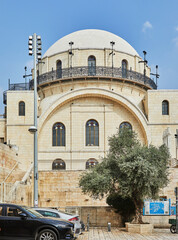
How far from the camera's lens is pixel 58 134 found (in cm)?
3441

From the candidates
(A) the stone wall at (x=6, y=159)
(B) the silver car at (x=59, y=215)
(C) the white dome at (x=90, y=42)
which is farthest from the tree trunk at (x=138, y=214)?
(C) the white dome at (x=90, y=42)

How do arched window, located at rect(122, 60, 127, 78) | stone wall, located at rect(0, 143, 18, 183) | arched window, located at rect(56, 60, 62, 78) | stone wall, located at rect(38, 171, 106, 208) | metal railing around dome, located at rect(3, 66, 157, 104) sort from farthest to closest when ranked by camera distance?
arched window, located at rect(122, 60, 127, 78) < arched window, located at rect(56, 60, 62, 78) < metal railing around dome, located at rect(3, 66, 157, 104) < stone wall, located at rect(38, 171, 106, 208) < stone wall, located at rect(0, 143, 18, 183)

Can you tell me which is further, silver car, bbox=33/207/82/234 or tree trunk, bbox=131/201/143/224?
tree trunk, bbox=131/201/143/224

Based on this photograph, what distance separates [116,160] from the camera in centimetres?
1994

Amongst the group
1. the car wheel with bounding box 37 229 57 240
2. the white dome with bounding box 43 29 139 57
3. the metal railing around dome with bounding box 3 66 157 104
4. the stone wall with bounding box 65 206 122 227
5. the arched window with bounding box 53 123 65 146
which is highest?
the white dome with bounding box 43 29 139 57

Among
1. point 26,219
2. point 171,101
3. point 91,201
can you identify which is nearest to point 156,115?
point 171,101

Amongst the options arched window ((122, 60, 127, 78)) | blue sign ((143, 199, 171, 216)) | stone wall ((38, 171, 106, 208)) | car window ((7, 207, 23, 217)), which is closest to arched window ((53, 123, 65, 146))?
stone wall ((38, 171, 106, 208))

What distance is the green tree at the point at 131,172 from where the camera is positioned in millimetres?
18875

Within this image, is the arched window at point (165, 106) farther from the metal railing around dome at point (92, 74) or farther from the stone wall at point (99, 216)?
the stone wall at point (99, 216)

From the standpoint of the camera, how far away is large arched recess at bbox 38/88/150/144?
3366cm

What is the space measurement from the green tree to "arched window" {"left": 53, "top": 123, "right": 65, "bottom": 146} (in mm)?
13401

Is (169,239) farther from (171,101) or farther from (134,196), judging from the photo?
(171,101)

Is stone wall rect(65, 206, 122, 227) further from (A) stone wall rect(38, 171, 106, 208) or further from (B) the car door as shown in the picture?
(B) the car door

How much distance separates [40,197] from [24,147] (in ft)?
21.9
